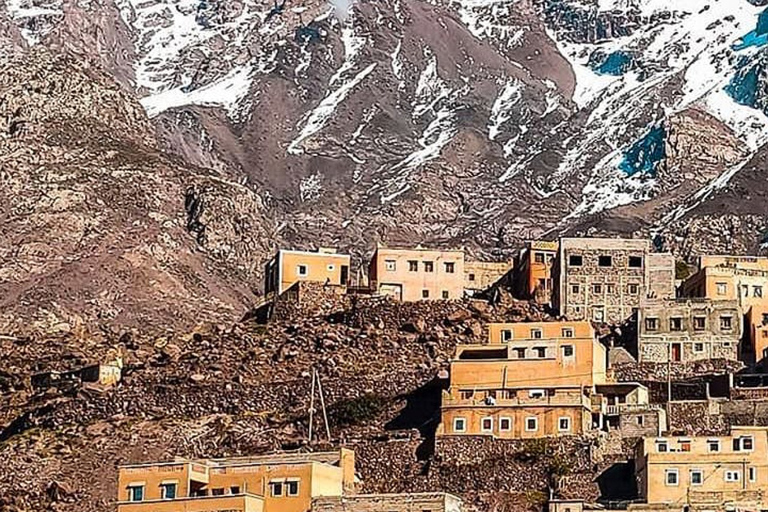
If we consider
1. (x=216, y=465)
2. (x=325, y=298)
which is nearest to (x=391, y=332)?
(x=325, y=298)

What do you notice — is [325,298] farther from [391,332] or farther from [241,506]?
[241,506]

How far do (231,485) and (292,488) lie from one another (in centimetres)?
274

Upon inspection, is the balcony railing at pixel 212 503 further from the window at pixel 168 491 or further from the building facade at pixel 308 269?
the building facade at pixel 308 269

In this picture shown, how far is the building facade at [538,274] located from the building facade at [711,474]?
1170 inches

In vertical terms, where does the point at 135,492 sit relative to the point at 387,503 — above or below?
above

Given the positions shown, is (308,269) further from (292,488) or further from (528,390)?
(292,488)

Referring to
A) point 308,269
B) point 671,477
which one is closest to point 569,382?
point 671,477

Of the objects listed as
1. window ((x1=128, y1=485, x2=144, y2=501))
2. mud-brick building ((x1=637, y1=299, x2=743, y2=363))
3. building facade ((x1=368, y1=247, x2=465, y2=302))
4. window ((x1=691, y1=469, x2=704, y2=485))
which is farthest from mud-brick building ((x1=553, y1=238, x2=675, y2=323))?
window ((x1=128, y1=485, x2=144, y2=501))

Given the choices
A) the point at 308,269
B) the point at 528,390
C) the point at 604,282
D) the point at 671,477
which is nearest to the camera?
the point at 671,477

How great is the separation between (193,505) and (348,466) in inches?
372

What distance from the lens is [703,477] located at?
8956 cm

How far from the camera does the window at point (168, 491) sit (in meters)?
89.2

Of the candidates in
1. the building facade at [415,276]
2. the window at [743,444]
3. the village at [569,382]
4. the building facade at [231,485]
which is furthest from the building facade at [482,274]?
the window at [743,444]

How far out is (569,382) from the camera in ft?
326
